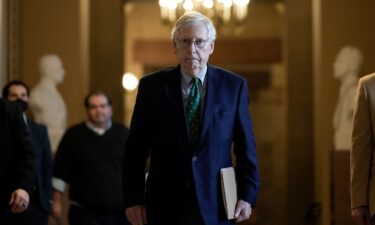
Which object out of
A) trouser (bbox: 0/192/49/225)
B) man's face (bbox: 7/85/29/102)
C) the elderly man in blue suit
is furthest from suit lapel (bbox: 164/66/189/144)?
man's face (bbox: 7/85/29/102)

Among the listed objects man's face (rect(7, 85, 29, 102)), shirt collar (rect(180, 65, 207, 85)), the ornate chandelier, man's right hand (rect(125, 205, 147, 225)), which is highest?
the ornate chandelier

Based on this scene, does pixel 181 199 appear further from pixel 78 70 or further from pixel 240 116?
pixel 78 70

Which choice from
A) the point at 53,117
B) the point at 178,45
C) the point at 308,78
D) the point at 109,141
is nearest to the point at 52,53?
the point at 53,117

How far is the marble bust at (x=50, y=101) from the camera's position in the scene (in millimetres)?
9133

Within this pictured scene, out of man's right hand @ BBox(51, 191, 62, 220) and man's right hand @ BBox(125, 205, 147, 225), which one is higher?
man's right hand @ BBox(125, 205, 147, 225)

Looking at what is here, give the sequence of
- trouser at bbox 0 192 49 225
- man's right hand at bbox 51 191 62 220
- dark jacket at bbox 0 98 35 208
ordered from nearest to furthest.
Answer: dark jacket at bbox 0 98 35 208 < trouser at bbox 0 192 49 225 < man's right hand at bbox 51 191 62 220

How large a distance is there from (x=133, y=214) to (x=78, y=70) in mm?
6459

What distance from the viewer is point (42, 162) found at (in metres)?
6.32

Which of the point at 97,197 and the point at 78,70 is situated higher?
the point at 78,70

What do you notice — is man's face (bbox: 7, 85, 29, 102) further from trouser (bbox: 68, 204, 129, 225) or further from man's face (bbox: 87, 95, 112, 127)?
trouser (bbox: 68, 204, 129, 225)

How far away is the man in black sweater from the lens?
6.22 m

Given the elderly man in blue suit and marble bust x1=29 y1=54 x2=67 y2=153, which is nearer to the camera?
the elderly man in blue suit

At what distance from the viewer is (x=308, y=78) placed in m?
11.0

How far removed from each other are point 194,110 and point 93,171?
2713mm
